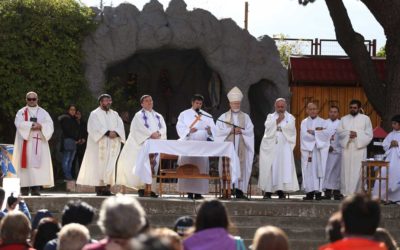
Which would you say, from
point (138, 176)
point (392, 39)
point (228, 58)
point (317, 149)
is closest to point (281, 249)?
point (138, 176)

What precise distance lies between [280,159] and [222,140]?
1092mm

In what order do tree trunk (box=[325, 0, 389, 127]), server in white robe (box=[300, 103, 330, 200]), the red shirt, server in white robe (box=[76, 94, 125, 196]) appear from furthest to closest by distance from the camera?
tree trunk (box=[325, 0, 389, 127]) → server in white robe (box=[300, 103, 330, 200]) → server in white robe (box=[76, 94, 125, 196]) → the red shirt

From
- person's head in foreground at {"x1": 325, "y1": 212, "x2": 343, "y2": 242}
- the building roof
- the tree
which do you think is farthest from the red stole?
the building roof

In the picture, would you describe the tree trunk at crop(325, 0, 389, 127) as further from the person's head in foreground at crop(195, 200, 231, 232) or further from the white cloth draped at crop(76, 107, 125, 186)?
the person's head in foreground at crop(195, 200, 231, 232)

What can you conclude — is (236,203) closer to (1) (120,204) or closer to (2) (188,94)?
(1) (120,204)

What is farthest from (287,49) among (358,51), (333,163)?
(333,163)

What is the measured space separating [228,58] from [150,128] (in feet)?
31.1

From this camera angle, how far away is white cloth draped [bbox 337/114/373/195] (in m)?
17.7

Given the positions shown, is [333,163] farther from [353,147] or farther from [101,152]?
[101,152]

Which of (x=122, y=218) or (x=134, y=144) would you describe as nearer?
(x=122, y=218)

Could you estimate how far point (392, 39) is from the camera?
861 inches

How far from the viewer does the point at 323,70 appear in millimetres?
28125

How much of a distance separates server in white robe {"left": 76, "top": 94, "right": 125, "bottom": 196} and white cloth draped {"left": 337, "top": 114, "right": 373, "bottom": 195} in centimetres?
371

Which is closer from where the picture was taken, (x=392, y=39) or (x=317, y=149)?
(x=317, y=149)
